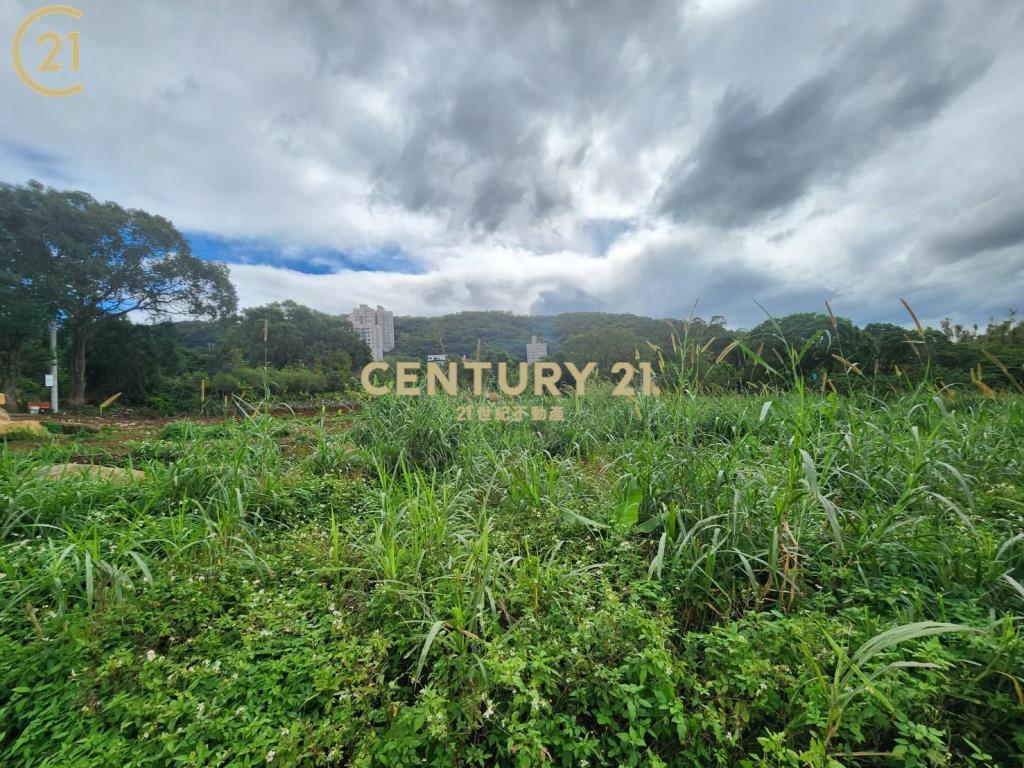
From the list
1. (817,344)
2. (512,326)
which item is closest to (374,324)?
(512,326)

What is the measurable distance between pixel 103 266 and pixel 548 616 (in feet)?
55.7

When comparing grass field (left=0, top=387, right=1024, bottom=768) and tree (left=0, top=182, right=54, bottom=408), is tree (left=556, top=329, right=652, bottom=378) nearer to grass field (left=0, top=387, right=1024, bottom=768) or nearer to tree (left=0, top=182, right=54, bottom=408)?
grass field (left=0, top=387, right=1024, bottom=768)

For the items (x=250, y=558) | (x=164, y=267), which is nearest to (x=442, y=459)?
(x=250, y=558)

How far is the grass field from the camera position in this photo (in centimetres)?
96

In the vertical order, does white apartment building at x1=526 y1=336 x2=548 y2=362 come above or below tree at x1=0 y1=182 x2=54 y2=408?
below

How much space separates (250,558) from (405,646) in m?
0.97

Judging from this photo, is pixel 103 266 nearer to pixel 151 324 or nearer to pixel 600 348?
pixel 151 324

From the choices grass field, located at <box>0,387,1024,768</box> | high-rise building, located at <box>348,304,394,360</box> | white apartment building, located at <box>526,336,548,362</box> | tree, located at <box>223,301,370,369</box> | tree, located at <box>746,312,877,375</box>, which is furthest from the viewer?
tree, located at <box>223,301,370,369</box>

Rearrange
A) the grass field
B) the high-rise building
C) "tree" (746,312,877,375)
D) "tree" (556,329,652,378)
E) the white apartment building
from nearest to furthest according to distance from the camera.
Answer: the grass field, "tree" (746,312,877,375), the white apartment building, "tree" (556,329,652,378), the high-rise building

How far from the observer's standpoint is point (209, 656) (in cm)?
123

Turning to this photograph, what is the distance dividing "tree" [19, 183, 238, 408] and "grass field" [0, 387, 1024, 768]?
1367 cm

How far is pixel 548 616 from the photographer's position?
1.28 m

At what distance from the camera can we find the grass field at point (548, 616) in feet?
3.16

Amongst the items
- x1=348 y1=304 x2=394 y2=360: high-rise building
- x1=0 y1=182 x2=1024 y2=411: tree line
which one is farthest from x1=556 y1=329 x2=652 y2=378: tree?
x1=348 y1=304 x2=394 y2=360: high-rise building
